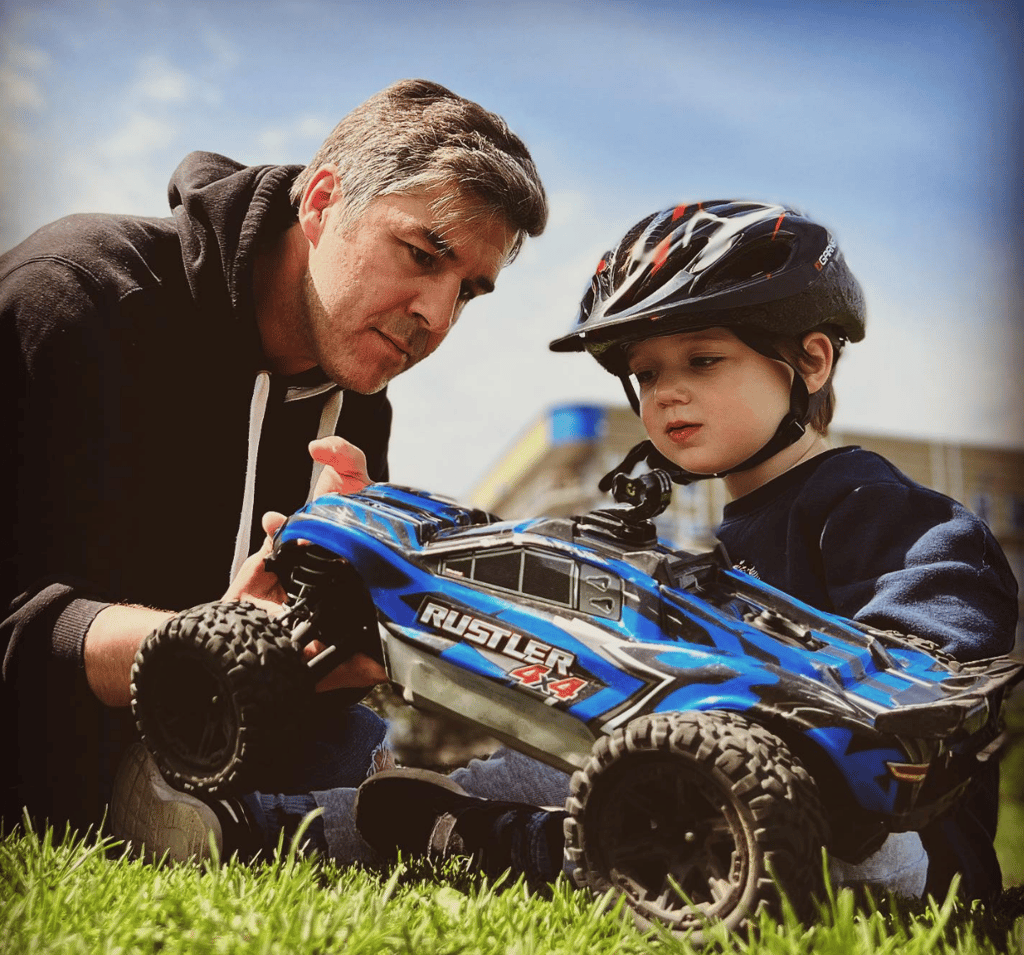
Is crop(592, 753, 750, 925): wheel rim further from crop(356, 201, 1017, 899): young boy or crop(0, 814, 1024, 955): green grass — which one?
crop(356, 201, 1017, 899): young boy

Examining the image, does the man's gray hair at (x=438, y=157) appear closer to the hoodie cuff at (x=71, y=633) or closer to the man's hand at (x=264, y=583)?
the man's hand at (x=264, y=583)

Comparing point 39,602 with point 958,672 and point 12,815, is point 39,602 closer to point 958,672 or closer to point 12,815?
point 12,815

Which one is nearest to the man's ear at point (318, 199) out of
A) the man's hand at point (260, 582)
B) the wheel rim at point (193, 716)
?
the man's hand at point (260, 582)

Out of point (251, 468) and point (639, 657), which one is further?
point (251, 468)

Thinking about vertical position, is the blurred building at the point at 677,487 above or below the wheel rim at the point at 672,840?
above

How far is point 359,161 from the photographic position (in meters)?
1.62

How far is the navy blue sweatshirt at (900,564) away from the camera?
120 centimetres

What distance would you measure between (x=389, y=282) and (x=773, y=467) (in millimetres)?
682

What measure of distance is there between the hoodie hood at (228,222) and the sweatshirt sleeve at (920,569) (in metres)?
1.06

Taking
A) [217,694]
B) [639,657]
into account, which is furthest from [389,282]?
[639,657]

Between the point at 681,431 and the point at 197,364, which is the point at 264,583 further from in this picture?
the point at 681,431

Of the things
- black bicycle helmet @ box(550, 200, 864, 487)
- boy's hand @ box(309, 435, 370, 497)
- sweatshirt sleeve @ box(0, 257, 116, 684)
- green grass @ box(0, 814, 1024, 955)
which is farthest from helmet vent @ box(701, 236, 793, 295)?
sweatshirt sleeve @ box(0, 257, 116, 684)

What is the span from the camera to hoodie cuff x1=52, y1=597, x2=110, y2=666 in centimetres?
145

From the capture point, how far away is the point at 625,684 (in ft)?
3.39
